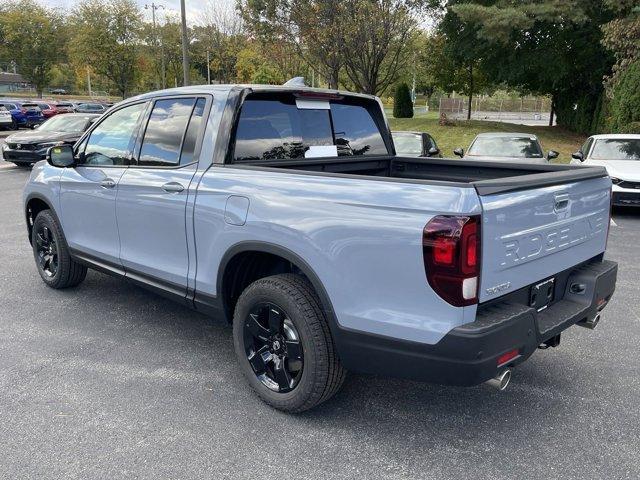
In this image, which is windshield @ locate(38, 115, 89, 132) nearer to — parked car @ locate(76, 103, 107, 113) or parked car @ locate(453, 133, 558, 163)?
parked car @ locate(453, 133, 558, 163)

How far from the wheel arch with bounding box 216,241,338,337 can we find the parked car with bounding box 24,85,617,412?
0.01 m

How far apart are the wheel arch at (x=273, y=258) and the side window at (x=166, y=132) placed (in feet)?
2.96

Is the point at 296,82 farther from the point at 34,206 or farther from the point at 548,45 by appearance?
the point at 548,45

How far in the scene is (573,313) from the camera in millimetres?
3037

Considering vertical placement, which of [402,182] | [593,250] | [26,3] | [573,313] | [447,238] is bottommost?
[573,313]

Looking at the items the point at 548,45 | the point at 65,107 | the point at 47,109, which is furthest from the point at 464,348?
the point at 65,107

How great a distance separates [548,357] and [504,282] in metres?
1.73

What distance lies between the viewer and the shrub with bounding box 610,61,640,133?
1717 centimetres

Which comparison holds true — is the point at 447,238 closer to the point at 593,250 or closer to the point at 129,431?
the point at 593,250

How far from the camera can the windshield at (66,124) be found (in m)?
15.9

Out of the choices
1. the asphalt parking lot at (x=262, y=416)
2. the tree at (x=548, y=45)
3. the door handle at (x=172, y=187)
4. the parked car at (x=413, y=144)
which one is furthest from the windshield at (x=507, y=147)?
the tree at (x=548, y=45)

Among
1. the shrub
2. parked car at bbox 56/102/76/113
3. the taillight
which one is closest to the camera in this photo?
the taillight

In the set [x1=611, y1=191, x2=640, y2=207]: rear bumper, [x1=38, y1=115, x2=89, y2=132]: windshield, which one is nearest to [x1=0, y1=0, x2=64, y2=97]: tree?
[x1=38, y1=115, x2=89, y2=132]: windshield

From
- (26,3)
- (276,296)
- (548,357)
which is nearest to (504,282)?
(276,296)
